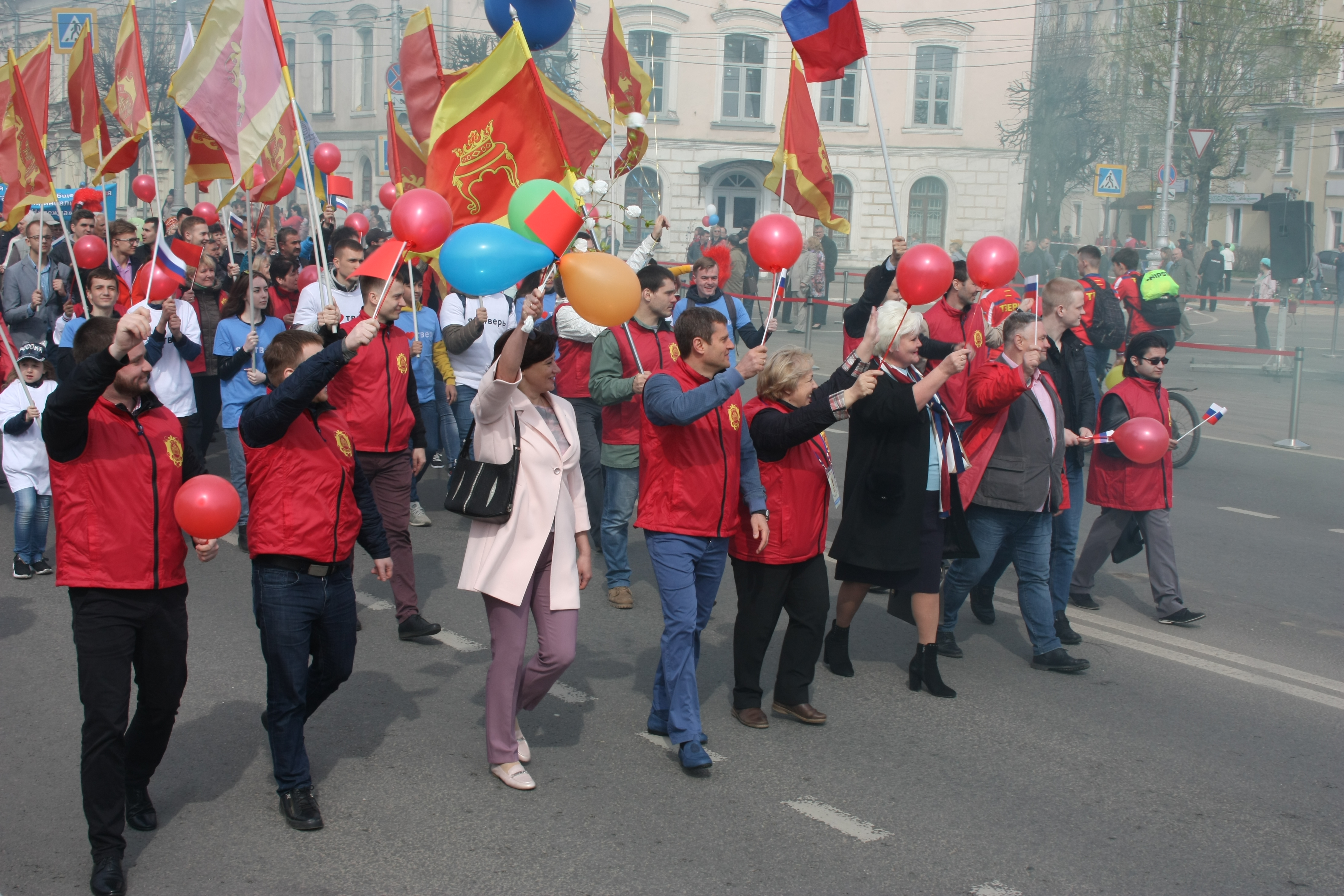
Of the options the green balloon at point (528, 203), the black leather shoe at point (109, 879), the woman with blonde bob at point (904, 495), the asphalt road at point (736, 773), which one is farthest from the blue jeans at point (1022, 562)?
the black leather shoe at point (109, 879)

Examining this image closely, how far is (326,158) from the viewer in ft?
42.1

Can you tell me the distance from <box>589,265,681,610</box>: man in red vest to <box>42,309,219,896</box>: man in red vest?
111 inches

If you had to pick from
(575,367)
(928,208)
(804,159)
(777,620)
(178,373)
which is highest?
(928,208)

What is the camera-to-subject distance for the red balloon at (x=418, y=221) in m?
4.57

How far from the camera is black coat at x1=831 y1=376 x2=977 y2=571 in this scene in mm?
5336

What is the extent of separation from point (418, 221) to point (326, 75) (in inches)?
1913

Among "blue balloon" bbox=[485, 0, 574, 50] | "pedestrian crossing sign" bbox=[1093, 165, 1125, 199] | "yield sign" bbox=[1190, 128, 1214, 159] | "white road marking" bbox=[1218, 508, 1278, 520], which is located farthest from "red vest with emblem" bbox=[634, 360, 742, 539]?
"pedestrian crossing sign" bbox=[1093, 165, 1125, 199]

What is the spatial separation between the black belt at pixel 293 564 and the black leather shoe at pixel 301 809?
0.73 metres

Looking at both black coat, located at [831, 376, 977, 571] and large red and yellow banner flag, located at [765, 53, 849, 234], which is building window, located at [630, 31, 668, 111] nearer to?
large red and yellow banner flag, located at [765, 53, 849, 234]

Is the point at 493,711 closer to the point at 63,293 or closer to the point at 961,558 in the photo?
the point at 961,558

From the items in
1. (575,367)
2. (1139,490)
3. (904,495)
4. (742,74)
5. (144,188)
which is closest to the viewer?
(904,495)

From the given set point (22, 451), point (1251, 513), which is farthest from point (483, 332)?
point (1251, 513)

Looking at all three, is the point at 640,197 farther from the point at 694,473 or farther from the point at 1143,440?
the point at 694,473

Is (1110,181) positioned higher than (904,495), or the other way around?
(1110,181)
